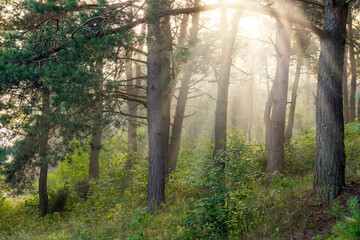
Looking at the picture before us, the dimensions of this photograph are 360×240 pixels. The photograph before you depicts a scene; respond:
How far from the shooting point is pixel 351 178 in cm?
627

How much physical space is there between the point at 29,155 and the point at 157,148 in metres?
6.10

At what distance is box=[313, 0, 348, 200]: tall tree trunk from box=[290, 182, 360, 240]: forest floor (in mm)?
180

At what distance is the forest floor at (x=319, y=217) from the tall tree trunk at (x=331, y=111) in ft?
0.59

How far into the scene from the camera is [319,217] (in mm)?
5109

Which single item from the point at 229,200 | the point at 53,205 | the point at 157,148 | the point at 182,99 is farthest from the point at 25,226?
the point at 229,200

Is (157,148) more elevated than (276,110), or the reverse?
(276,110)

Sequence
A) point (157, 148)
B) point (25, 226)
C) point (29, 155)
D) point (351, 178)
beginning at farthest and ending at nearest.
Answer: point (25, 226) → point (29, 155) → point (157, 148) → point (351, 178)

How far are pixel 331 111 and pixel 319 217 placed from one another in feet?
6.82

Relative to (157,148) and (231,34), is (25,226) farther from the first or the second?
(231,34)

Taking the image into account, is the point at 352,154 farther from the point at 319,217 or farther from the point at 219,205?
the point at 219,205

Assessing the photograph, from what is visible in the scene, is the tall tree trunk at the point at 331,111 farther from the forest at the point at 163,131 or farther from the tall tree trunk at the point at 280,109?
the tall tree trunk at the point at 280,109

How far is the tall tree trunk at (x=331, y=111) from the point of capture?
562 cm

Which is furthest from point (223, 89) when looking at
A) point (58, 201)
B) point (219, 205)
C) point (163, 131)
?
point (58, 201)

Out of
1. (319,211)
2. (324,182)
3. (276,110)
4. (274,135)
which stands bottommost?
(319,211)
